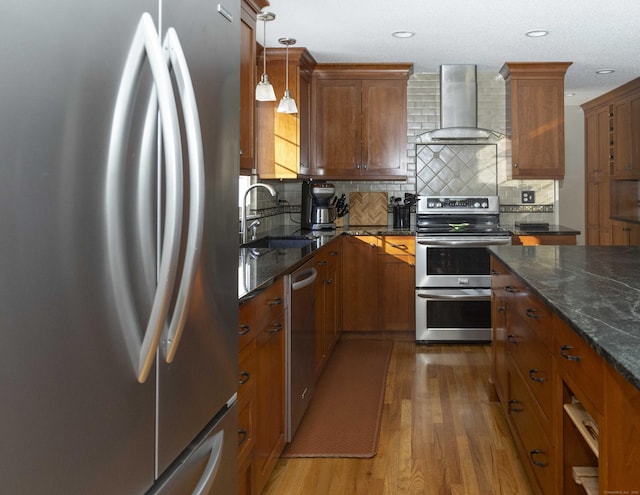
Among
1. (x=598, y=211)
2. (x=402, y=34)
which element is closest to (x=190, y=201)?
(x=402, y=34)

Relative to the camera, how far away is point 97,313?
0.94 meters

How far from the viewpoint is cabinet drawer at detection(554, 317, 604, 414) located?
1532mm

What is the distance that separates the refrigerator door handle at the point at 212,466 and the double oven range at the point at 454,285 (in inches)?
150

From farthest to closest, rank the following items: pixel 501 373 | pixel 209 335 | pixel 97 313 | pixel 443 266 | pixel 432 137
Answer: pixel 432 137 < pixel 443 266 < pixel 501 373 < pixel 209 335 < pixel 97 313

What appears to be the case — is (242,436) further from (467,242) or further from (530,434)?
(467,242)

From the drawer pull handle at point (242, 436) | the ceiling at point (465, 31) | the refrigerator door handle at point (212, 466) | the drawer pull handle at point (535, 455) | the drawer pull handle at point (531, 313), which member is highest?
the ceiling at point (465, 31)

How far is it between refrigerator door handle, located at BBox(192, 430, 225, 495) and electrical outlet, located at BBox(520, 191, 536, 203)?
494cm

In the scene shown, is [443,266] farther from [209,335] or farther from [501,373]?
[209,335]

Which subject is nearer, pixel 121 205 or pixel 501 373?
pixel 121 205

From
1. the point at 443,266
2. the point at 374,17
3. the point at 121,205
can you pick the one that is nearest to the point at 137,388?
the point at 121,205

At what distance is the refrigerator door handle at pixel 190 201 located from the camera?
1170 millimetres

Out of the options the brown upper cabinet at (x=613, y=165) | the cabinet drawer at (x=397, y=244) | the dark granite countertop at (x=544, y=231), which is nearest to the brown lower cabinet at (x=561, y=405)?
the cabinet drawer at (x=397, y=244)

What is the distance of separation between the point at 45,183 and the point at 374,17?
369 centimetres

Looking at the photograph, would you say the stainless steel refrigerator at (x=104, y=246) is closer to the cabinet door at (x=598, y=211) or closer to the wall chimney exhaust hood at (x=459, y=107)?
the wall chimney exhaust hood at (x=459, y=107)
